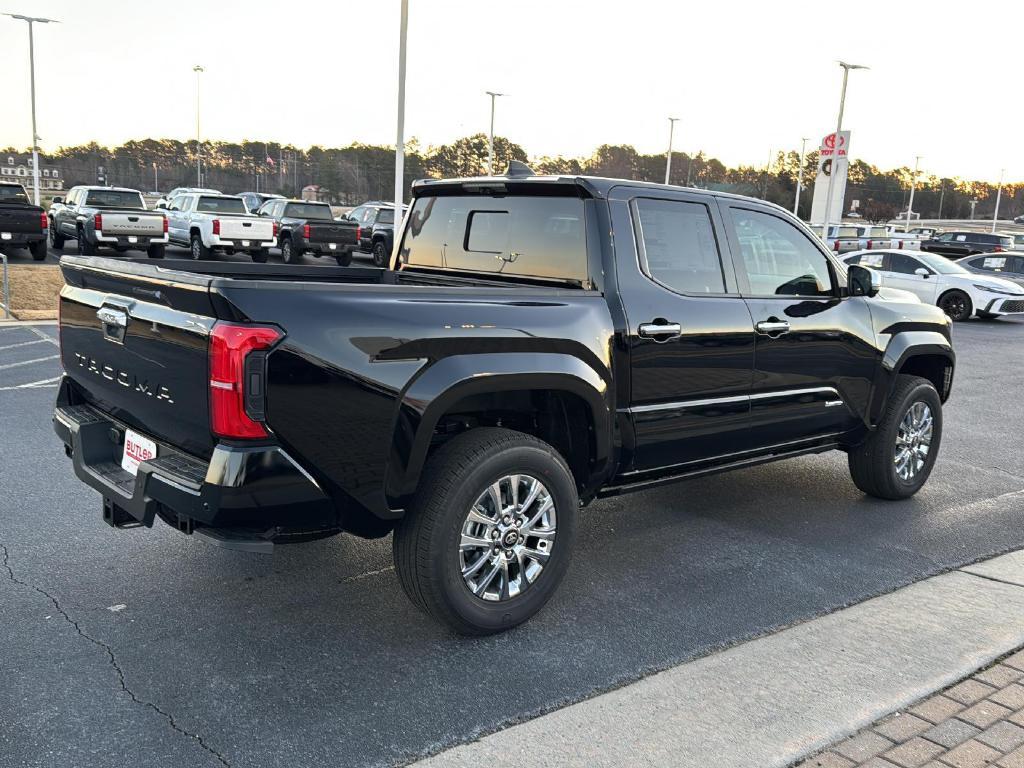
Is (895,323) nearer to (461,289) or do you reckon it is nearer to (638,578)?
(638,578)

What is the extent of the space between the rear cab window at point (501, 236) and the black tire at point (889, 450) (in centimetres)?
269

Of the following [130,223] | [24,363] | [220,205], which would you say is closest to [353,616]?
[24,363]

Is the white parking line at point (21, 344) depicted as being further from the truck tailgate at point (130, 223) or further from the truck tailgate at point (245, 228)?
the truck tailgate at point (245, 228)

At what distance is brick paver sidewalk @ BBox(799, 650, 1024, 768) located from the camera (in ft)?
9.68

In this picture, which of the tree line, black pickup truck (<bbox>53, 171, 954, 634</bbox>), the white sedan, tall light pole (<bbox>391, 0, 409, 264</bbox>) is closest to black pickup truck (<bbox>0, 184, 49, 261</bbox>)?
tall light pole (<bbox>391, 0, 409, 264</bbox>)

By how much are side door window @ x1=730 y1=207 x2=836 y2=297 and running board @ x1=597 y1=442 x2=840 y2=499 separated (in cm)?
92

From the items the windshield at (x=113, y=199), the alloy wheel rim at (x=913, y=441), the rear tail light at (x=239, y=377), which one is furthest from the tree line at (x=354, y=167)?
the rear tail light at (x=239, y=377)

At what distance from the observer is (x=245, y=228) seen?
22297 mm

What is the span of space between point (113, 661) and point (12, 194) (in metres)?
20.8

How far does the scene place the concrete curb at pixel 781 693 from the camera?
2.95m

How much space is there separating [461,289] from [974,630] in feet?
8.91

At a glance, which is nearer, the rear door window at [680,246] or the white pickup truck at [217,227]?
the rear door window at [680,246]

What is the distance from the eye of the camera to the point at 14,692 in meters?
3.18

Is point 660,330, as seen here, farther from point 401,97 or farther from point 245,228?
point 245,228
